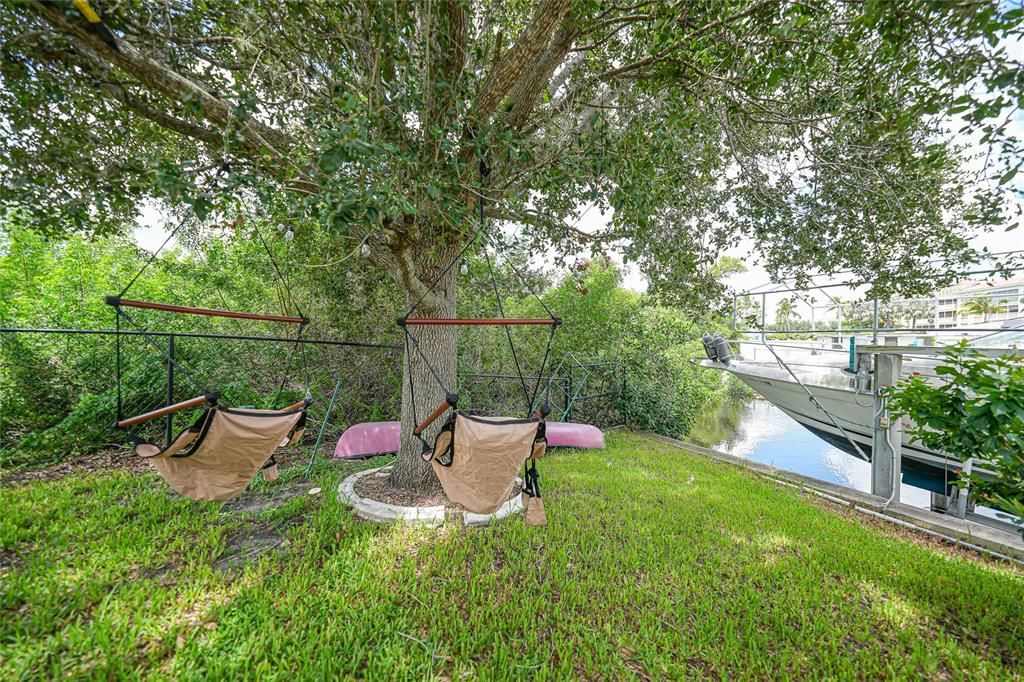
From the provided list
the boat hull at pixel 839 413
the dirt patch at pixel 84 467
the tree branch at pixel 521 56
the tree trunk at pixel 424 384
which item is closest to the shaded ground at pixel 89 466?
the dirt patch at pixel 84 467

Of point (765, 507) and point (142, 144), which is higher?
point (142, 144)

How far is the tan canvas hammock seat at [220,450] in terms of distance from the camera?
1826 mm

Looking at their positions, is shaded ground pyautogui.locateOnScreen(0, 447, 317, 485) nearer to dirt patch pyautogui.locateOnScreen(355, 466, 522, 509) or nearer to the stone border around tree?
dirt patch pyautogui.locateOnScreen(355, 466, 522, 509)

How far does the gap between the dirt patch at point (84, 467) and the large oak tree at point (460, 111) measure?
2077 mm

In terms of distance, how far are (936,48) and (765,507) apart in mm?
2856

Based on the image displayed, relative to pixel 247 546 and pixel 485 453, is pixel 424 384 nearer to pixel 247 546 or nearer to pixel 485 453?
pixel 485 453

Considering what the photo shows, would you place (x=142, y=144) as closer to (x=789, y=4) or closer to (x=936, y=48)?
(x=789, y=4)

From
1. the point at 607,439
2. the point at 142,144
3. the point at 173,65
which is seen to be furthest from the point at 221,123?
the point at 607,439

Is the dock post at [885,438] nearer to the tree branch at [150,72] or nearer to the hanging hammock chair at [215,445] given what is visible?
the hanging hammock chair at [215,445]

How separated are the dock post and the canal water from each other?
1035mm

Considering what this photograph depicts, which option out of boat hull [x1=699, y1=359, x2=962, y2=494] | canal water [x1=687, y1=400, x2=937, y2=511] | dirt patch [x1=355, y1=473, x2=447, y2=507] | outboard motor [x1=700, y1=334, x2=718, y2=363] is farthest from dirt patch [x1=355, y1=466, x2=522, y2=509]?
boat hull [x1=699, y1=359, x2=962, y2=494]

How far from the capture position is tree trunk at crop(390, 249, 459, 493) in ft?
9.23

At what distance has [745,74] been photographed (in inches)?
91.1

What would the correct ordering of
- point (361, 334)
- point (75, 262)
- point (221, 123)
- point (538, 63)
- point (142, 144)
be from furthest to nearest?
point (361, 334) → point (75, 262) → point (142, 144) → point (538, 63) → point (221, 123)
